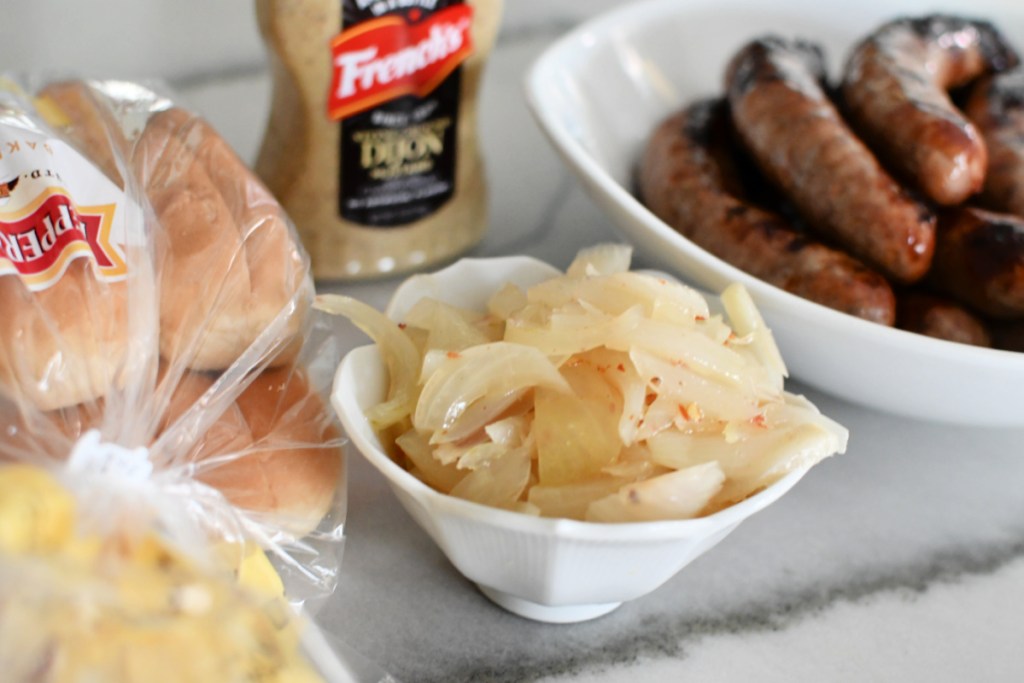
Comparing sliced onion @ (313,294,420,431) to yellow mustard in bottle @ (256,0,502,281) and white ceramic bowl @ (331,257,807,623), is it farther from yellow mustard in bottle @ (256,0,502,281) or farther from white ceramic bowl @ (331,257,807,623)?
yellow mustard in bottle @ (256,0,502,281)

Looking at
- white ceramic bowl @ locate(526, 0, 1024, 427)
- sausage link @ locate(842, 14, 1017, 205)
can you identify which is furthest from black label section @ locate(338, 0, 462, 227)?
sausage link @ locate(842, 14, 1017, 205)

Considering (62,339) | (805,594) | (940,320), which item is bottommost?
(805,594)

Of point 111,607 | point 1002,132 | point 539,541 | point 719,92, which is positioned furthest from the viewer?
point 719,92

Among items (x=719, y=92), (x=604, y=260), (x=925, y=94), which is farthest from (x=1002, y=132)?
(x=604, y=260)

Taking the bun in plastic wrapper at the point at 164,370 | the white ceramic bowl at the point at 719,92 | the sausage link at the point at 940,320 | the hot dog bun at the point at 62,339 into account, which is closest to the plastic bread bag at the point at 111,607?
the bun in plastic wrapper at the point at 164,370

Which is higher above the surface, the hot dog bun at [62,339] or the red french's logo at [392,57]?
the red french's logo at [392,57]

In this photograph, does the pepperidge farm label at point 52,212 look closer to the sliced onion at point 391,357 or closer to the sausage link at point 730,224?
the sliced onion at point 391,357

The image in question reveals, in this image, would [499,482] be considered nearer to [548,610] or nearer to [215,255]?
[548,610]

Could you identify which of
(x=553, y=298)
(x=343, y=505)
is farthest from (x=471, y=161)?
(x=343, y=505)
